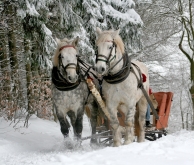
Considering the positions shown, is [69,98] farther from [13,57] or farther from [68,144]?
[13,57]

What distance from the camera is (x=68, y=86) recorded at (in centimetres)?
571

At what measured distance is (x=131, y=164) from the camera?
3943mm

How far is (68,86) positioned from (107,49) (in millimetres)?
944

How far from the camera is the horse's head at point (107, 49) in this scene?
5152 millimetres

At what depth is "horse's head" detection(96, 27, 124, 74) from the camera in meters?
5.15

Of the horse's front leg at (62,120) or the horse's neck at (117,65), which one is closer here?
the horse's neck at (117,65)

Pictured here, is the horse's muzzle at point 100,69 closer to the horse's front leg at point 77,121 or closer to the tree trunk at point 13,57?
the horse's front leg at point 77,121

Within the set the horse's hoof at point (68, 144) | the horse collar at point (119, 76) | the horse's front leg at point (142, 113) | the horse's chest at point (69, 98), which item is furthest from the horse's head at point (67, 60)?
the horse's front leg at point (142, 113)

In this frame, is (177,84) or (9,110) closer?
(9,110)

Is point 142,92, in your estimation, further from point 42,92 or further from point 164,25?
point 164,25

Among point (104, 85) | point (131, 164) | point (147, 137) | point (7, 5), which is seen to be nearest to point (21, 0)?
point (7, 5)

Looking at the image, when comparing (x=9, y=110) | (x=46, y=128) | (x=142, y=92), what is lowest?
(x=46, y=128)

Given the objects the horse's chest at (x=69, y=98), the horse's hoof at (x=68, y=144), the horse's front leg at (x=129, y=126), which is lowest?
the horse's hoof at (x=68, y=144)

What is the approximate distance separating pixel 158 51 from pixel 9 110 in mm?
13072
